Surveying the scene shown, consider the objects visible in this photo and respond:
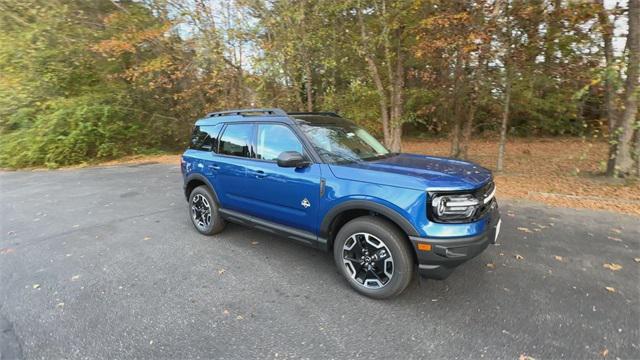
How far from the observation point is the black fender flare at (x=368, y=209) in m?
2.76

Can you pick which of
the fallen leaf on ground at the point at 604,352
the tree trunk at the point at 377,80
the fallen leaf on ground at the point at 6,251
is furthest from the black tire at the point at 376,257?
the tree trunk at the point at 377,80

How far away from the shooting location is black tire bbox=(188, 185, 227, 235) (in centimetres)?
450

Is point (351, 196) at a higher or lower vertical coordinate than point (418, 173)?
lower

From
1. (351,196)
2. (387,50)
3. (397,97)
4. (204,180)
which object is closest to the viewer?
(351,196)

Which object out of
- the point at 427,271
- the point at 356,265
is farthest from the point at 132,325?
the point at 427,271

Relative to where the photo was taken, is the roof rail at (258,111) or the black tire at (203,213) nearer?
the roof rail at (258,111)

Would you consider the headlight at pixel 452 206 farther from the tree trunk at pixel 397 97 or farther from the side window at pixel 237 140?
the tree trunk at pixel 397 97

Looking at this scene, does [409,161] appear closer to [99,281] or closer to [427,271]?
[427,271]

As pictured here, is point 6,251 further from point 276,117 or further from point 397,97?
point 397,97

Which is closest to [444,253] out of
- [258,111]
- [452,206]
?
[452,206]

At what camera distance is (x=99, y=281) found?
3475mm

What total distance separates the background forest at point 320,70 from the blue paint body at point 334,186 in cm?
405

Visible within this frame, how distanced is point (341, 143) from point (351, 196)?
0.86 metres

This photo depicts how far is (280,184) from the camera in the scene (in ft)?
11.6
